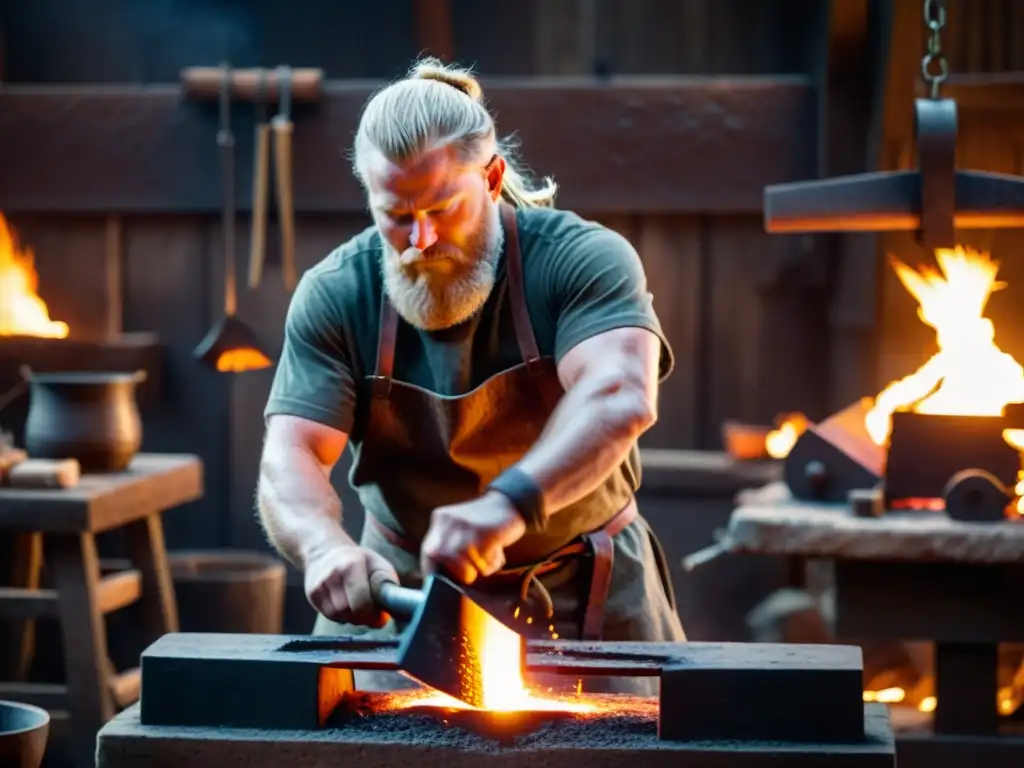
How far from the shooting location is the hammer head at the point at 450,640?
2.56m

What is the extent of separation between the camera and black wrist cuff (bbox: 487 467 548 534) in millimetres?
2719

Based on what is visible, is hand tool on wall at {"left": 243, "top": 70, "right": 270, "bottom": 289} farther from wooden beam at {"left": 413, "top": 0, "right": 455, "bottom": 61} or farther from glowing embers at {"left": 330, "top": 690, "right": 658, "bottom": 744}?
glowing embers at {"left": 330, "top": 690, "right": 658, "bottom": 744}

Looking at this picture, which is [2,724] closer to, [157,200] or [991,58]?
[157,200]

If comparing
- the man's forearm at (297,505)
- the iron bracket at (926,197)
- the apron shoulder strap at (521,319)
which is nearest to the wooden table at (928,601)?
the iron bracket at (926,197)

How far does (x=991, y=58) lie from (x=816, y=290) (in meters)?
1.12

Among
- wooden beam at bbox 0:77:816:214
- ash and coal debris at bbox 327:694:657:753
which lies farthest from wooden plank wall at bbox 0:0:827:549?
ash and coal debris at bbox 327:694:657:753

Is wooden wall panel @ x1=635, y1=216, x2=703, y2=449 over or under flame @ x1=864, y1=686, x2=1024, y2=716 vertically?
over

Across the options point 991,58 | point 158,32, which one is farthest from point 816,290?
point 158,32

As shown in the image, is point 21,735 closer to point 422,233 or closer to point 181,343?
point 422,233

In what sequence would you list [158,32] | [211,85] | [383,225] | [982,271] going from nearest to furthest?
[383,225] < [982,271] < [211,85] < [158,32]

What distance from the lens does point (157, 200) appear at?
244 inches

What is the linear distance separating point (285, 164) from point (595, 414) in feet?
10.7

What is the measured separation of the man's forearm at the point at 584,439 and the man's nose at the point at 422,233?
37 cm

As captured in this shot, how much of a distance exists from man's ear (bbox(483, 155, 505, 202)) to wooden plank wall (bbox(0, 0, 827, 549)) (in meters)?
2.68
